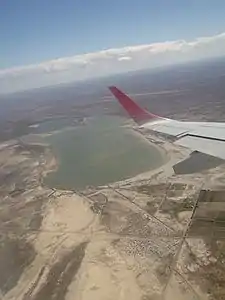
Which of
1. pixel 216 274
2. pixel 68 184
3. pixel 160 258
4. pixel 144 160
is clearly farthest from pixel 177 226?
pixel 144 160

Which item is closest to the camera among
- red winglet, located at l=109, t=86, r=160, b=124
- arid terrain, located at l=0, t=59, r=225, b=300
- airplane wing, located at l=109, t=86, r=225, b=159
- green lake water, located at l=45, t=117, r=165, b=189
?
airplane wing, located at l=109, t=86, r=225, b=159

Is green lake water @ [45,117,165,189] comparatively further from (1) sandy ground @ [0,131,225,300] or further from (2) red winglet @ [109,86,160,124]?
(2) red winglet @ [109,86,160,124]

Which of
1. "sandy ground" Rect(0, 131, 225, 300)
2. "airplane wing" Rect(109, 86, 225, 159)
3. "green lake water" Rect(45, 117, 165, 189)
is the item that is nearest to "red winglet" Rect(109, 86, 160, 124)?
"airplane wing" Rect(109, 86, 225, 159)

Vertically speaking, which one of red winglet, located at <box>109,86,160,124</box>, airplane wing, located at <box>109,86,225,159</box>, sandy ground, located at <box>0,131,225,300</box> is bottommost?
sandy ground, located at <box>0,131,225,300</box>

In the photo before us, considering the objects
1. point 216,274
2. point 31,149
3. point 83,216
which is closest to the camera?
point 216,274

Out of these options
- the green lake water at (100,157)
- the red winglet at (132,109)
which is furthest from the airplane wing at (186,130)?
the green lake water at (100,157)

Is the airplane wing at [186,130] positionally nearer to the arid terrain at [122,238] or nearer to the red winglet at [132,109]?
the red winglet at [132,109]

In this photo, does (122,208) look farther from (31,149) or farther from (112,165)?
(31,149)
